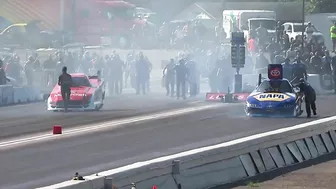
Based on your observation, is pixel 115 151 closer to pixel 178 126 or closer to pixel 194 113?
pixel 178 126

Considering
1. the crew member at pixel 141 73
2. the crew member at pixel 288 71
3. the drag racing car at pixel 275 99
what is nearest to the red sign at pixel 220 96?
the crew member at pixel 288 71

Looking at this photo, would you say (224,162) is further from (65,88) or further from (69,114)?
(65,88)

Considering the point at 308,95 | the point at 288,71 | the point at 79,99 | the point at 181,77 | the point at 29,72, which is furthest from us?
the point at 29,72

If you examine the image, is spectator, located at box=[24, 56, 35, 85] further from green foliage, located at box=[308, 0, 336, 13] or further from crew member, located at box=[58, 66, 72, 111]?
green foliage, located at box=[308, 0, 336, 13]

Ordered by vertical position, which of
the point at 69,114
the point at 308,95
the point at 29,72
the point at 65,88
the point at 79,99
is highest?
the point at 29,72

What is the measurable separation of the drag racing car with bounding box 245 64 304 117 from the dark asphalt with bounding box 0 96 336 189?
486mm

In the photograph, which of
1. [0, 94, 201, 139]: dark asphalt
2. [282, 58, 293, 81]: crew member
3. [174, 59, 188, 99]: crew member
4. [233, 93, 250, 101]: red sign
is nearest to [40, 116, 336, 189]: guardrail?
[0, 94, 201, 139]: dark asphalt

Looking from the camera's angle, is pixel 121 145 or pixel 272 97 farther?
pixel 272 97

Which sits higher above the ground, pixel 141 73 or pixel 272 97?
pixel 141 73

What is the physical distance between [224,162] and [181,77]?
21.1 m

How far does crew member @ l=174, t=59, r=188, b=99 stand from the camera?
126 feet

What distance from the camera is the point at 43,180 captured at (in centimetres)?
1641

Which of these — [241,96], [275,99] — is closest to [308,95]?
[275,99]

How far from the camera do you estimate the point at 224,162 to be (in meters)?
17.6
